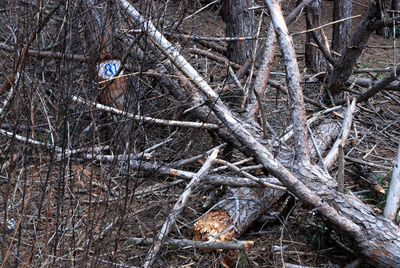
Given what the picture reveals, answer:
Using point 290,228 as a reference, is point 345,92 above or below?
above

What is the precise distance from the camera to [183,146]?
13.1 ft

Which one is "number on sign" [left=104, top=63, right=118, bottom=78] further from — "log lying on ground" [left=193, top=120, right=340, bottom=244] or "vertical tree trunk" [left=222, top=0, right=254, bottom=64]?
"vertical tree trunk" [left=222, top=0, right=254, bottom=64]

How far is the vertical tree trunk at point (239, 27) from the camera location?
519 centimetres

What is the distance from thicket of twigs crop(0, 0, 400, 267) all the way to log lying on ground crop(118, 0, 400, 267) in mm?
225

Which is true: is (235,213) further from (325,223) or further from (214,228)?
(325,223)

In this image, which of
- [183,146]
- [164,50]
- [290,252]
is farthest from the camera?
[183,146]

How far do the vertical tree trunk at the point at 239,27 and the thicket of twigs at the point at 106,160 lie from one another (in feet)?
2.28

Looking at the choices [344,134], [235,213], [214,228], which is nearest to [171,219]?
[214,228]

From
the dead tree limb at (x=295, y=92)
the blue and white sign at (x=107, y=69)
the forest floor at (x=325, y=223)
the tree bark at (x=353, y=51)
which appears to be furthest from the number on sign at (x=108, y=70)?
the tree bark at (x=353, y=51)

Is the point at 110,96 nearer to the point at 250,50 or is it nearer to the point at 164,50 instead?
the point at 164,50

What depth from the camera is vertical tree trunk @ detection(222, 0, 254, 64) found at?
5191 millimetres

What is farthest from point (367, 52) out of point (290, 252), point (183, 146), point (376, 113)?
point (290, 252)

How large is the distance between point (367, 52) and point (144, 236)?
6.78 metres

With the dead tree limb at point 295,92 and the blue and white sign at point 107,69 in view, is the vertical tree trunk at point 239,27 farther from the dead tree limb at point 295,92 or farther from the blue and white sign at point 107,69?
the blue and white sign at point 107,69
